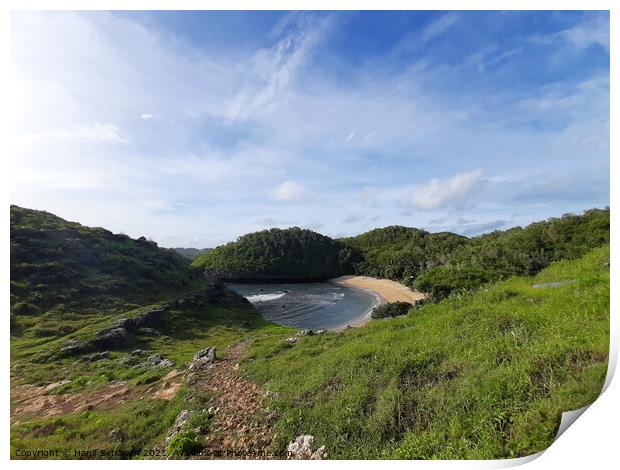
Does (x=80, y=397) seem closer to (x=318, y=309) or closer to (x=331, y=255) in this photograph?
(x=318, y=309)

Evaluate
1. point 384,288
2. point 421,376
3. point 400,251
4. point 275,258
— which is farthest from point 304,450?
point 400,251

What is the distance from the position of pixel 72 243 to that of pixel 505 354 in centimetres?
3915

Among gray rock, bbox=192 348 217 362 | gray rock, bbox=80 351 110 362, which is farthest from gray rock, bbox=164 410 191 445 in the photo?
gray rock, bbox=80 351 110 362

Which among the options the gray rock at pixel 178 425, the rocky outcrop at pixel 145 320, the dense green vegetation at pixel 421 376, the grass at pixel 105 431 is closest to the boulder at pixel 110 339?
the dense green vegetation at pixel 421 376

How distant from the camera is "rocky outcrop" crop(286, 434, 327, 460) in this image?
4879 millimetres

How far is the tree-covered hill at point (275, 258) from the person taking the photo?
92938 millimetres

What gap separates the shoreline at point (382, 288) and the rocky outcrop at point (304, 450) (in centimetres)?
3674

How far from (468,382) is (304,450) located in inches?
116

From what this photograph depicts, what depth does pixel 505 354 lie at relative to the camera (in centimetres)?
520

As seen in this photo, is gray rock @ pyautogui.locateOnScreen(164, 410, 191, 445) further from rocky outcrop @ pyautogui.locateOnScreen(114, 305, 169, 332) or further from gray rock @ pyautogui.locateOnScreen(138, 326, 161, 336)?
gray rock @ pyautogui.locateOnScreen(138, 326, 161, 336)

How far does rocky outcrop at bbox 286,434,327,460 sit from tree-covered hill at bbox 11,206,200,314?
2310 cm

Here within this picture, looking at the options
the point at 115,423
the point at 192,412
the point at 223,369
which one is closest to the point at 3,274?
the point at 115,423

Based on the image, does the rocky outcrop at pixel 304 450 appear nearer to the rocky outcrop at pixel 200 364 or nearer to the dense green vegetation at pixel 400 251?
the rocky outcrop at pixel 200 364

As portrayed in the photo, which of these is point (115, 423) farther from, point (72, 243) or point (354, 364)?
point (72, 243)
